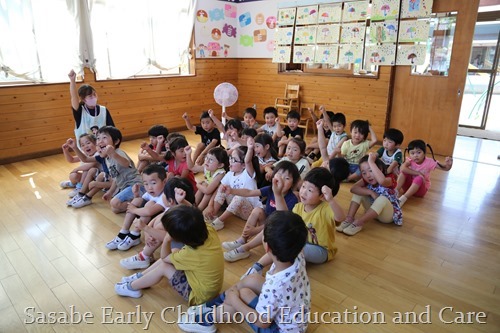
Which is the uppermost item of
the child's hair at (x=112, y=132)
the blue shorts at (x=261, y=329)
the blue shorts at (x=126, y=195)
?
the child's hair at (x=112, y=132)

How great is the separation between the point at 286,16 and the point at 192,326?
5924mm

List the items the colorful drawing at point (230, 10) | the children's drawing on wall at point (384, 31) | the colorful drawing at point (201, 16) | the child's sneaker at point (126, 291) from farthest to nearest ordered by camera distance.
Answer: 1. the colorful drawing at point (230, 10)
2. the colorful drawing at point (201, 16)
3. the children's drawing on wall at point (384, 31)
4. the child's sneaker at point (126, 291)

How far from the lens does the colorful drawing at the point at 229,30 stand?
6.92 metres

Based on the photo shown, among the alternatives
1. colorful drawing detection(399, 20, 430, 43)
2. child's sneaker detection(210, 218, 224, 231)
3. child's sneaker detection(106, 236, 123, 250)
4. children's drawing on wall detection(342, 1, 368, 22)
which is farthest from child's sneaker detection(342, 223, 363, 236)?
children's drawing on wall detection(342, 1, 368, 22)

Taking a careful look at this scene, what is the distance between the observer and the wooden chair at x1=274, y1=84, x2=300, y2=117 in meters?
6.40

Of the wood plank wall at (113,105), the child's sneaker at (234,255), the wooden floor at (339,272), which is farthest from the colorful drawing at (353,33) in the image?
the child's sneaker at (234,255)

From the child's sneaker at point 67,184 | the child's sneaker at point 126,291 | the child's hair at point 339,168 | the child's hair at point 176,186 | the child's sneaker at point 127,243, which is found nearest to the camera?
the child's sneaker at point 126,291

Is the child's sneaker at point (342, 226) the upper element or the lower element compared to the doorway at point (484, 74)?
lower

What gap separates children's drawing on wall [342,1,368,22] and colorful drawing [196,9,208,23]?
8.64 feet

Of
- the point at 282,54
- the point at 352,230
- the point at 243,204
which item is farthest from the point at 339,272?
the point at 282,54

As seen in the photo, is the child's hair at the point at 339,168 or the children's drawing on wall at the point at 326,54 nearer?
the child's hair at the point at 339,168

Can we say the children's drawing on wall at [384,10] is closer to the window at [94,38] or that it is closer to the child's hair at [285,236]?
the window at [94,38]

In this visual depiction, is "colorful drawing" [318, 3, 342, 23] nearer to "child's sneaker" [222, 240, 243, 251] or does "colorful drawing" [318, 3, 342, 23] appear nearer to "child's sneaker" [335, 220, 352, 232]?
"child's sneaker" [335, 220, 352, 232]

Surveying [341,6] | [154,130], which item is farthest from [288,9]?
[154,130]
